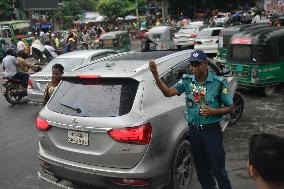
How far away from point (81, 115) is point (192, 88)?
4.09ft

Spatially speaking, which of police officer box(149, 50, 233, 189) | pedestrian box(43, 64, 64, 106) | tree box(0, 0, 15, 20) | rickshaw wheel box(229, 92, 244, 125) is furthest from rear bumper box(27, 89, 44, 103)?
tree box(0, 0, 15, 20)

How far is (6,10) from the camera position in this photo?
50.4 m

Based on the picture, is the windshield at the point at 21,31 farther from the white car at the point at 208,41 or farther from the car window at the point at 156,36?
the white car at the point at 208,41

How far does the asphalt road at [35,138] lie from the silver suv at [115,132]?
40.5 inches

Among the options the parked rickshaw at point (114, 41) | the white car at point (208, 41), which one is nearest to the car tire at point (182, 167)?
the white car at point (208, 41)

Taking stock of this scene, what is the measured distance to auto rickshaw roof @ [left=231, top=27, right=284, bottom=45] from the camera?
1034cm

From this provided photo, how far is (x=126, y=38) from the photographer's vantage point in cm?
2238

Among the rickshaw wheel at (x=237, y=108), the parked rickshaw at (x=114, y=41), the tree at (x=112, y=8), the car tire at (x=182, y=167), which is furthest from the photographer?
the tree at (x=112, y=8)

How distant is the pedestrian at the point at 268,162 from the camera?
79.4 inches

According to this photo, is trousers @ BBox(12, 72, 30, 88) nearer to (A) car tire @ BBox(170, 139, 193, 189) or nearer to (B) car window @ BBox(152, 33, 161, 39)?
(A) car tire @ BBox(170, 139, 193, 189)

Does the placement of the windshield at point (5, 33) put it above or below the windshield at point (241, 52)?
below

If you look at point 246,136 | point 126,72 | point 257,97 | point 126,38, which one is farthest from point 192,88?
point 126,38

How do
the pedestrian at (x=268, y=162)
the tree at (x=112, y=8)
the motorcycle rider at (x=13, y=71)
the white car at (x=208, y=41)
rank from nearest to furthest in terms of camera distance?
the pedestrian at (x=268, y=162) → the motorcycle rider at (x=13, y=71) → the white car at (x=208, y=41) → the tree at (x=112, y=8)

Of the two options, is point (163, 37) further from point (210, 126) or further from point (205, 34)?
point (210, 126)
